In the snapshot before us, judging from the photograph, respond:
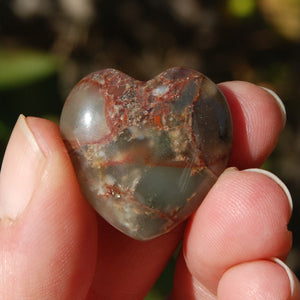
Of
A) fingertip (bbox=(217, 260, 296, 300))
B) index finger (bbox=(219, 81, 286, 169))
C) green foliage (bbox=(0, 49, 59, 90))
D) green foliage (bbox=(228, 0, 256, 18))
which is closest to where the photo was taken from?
fingertip (bbox=(217, 260, 296, 300))

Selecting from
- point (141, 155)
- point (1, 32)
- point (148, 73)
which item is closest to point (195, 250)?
point (141, 155)

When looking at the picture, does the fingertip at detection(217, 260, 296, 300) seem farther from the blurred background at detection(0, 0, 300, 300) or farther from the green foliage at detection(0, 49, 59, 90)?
the green foliage at detection(0, 49, 59, 90)

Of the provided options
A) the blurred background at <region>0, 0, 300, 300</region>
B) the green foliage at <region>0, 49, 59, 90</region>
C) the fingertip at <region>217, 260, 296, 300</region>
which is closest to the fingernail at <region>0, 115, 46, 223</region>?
the fingertip at <region>217, 260, 296, 300</region>

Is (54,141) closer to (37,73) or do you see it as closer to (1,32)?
(37,73)

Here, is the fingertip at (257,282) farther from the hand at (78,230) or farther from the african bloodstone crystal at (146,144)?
the african bloodstone crystal at (146,144)

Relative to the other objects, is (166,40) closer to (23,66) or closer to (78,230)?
(23,66)

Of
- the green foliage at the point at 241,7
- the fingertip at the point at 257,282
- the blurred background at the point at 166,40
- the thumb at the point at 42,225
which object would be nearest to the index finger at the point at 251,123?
the fingertip at the point at 257,282

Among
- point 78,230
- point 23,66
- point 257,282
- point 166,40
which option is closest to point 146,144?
point 78,230
